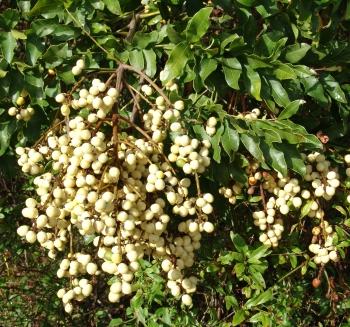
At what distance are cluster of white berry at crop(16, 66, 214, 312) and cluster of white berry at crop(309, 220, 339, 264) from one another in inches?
24.9

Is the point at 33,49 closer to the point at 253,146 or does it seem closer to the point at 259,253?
the point at 253,146

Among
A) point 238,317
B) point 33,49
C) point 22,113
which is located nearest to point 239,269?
point 238,317

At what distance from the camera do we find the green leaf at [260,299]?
1.99 m

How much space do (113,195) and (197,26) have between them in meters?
0.55

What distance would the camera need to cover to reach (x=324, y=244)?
1.91m

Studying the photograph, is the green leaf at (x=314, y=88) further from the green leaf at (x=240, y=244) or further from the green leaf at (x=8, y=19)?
the green leaf at (x=8, y=19)

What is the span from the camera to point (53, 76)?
1.62 m

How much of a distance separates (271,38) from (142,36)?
1.26 feet

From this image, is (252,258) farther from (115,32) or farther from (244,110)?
(115,32)

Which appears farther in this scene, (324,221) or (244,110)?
(324,221)

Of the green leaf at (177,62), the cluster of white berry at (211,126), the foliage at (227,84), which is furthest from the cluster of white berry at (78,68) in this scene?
the cluster of white berry at (211,126)

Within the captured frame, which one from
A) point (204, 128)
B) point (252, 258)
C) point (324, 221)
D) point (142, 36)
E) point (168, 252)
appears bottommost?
point (252, 258)

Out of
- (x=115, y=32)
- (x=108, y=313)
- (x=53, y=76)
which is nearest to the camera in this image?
(x=53, y=76)

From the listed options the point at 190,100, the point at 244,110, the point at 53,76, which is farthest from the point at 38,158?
the point at 244,110
